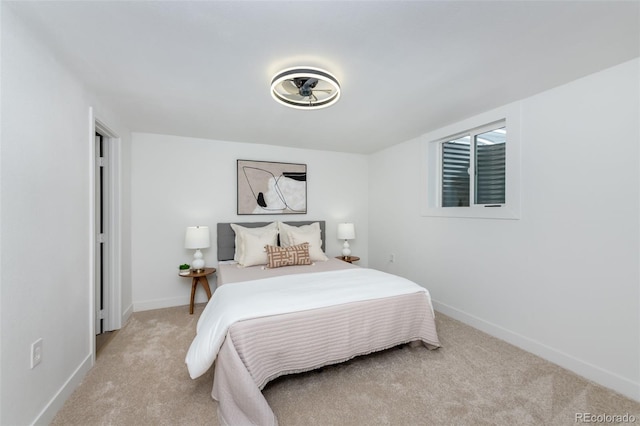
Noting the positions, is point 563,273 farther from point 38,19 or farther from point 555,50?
point 38,19

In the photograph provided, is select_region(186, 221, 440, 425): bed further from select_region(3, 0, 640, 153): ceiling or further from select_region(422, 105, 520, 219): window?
select_region(3, 0, 640, 153): ceiling

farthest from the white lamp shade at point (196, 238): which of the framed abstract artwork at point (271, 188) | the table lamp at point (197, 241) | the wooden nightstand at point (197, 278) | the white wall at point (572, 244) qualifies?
the white wall at point (572, 244)

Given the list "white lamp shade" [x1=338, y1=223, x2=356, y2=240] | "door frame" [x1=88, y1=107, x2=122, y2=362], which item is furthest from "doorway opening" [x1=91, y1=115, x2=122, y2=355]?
"white lamp shade" [x1=338, y1=223, x2=356, y2=240]

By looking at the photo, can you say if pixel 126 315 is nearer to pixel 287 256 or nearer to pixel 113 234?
pixel 113 234

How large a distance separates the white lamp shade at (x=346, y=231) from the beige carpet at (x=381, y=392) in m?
1.96

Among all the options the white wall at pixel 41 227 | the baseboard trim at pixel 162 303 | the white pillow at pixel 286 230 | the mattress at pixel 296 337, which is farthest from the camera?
the white pillow at pixel 286 230

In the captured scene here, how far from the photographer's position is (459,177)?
3217mm

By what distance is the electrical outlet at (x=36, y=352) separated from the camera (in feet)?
4.81

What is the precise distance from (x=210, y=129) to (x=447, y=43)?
2671mm

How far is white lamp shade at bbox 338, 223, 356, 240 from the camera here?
13.6 feet

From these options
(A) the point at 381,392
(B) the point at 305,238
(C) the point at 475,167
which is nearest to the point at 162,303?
(B) the point at 305,238

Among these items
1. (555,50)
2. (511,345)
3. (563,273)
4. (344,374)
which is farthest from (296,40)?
(511,345)

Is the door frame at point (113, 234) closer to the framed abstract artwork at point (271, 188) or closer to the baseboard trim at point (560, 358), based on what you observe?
the framed abstract artwork at point (271, 188)

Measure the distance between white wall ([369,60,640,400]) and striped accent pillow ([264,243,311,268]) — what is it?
1.77 metres
